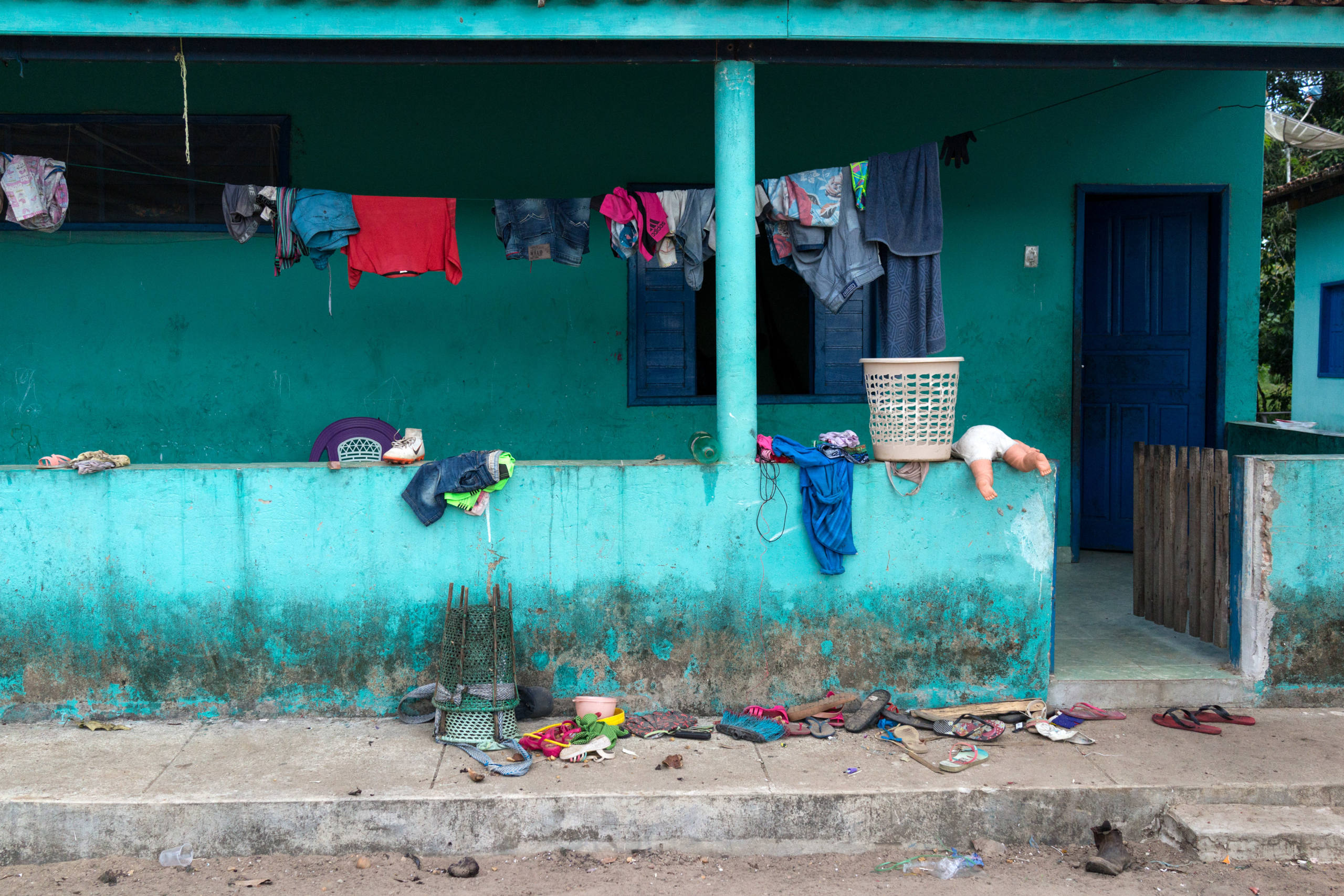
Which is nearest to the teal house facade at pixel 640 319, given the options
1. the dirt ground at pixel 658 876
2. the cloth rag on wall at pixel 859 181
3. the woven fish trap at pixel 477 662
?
the woven fish trap at pixel 477 662

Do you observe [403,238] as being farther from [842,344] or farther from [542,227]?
[842,344]

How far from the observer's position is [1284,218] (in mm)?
15750

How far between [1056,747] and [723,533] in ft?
5.78

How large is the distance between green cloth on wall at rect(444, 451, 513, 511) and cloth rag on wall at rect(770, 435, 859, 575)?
137cm

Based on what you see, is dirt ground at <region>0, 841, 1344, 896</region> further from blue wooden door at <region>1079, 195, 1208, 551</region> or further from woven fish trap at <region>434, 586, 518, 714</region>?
blue wooden door at <region>1079, 195, 1208, 551</region>

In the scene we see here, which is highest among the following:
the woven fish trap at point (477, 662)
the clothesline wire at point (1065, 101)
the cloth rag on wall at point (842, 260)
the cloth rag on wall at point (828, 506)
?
the clothesline wire at point (1065, 101)

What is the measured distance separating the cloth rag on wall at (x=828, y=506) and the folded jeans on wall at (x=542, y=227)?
2225mm

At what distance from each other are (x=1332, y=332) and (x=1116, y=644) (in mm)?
9668

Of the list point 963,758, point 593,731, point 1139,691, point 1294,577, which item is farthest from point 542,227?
point 1294,577

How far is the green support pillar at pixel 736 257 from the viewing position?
15.9 ft

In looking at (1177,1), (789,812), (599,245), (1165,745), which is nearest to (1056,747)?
(1165,745)

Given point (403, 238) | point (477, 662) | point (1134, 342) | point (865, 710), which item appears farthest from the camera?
point (1134, 342)

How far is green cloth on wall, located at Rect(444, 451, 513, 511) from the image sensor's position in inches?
185

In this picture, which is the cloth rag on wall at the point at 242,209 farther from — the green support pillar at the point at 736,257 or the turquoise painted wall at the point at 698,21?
the green support pillar at the point at 736,257
